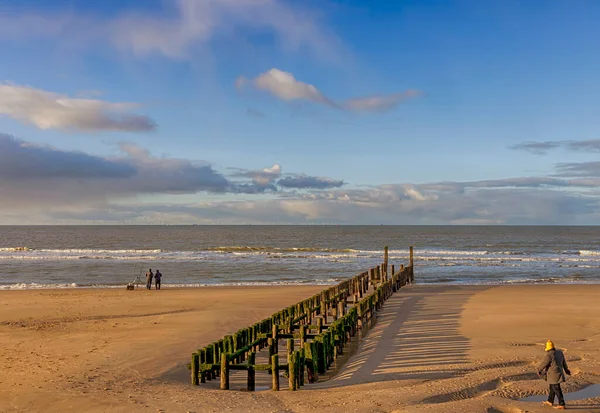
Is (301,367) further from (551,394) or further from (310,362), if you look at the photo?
(551,394)

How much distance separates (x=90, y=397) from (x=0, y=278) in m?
35.1

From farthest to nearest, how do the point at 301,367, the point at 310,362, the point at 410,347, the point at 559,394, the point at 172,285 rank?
1. the point at 172,285
2. the point at 410,347
3. the point at 310,362
4. the point at 301,367
5. the point at 559,394

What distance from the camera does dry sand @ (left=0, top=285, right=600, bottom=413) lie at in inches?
459

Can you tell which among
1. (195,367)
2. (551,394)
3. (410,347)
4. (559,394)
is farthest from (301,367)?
(559,394)

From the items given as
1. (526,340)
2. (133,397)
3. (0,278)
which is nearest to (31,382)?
(133,397)

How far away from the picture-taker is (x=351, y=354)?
16.7 meters

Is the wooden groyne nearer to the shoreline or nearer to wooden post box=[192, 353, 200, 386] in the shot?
wooden post box=[192, 353, 200, 386]

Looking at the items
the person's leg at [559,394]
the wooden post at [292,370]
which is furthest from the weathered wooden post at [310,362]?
the person's leg at [559,394]

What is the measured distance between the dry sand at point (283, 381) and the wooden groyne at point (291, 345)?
0.54 m

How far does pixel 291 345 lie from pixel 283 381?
1041 mm

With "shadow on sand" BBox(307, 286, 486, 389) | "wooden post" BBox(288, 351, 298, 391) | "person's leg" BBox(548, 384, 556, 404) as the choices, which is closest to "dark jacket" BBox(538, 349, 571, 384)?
"person's leg" BBox(548, 384, 556, 404)

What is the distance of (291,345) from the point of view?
1364cm

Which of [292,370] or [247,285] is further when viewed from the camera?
[247,285]

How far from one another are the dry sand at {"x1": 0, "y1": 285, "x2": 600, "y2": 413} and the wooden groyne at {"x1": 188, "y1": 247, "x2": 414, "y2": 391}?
21.2 inches
